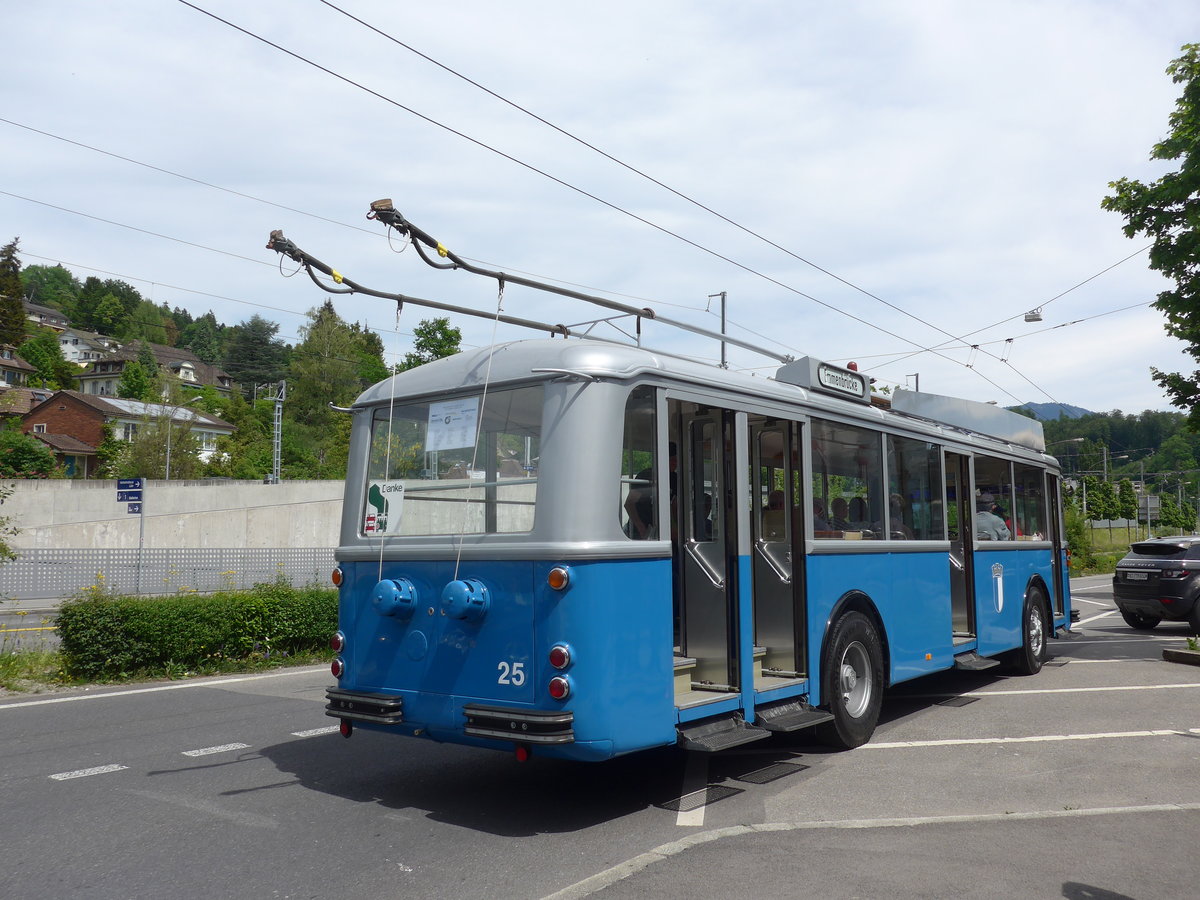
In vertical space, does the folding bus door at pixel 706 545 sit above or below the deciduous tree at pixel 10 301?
below

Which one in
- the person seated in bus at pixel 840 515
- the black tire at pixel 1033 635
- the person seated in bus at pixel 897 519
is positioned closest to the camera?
the person seated in bus at pixel 840 515

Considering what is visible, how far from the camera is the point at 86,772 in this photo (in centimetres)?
759

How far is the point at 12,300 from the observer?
105125mm

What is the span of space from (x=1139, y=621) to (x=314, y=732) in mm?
15937

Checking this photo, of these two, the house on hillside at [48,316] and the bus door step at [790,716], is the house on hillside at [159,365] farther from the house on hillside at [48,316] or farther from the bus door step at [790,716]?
the bus door step at [790,716]

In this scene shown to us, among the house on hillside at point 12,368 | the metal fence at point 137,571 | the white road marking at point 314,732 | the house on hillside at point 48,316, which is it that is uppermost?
the house on hillside at point 48,316

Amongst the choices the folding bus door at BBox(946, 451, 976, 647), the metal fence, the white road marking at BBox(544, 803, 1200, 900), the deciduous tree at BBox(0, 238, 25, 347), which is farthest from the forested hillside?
the white road marking at BBox(544, 803, 1200, 900)

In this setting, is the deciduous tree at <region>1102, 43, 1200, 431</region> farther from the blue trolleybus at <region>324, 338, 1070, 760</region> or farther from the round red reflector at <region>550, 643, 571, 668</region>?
the round red reflector at <region>550, 643, 571, 668</region>

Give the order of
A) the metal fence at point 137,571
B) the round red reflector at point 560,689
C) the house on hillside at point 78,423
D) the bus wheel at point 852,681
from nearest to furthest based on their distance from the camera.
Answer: the round red reflector at point 560,689, the bus wheel at point 852,681, the metal fence at point 137,571, the house on hillside at point 78,423

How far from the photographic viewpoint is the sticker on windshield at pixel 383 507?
6953 mm

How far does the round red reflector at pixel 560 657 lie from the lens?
578cm

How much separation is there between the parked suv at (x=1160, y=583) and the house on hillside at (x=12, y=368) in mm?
108923

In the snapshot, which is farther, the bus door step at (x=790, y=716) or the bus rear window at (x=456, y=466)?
the bus door step at (x=790, y=716)

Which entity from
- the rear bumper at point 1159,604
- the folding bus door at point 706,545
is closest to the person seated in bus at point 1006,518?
the folding bus door at point 706,545
